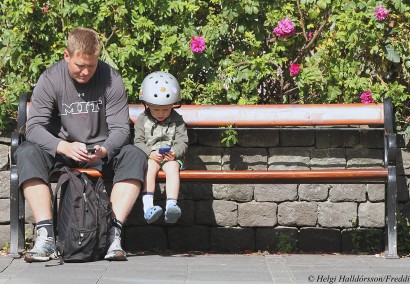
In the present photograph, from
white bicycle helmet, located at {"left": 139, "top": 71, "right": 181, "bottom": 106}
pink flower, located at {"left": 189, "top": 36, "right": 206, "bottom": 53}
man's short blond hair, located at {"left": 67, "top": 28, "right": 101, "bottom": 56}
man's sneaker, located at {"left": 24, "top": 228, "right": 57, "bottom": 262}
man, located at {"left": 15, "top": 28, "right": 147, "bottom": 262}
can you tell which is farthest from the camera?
pink flower, located at {"left": 189, "top": 36, "right": 206, "bottom": 53}

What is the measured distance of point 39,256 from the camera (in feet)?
21.1

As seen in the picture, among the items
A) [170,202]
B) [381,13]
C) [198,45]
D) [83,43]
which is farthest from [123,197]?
[381,13]

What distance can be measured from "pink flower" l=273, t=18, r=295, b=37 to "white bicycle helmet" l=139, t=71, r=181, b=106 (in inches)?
38.4

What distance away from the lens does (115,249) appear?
655 centimetres

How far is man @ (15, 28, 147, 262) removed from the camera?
6.59 m

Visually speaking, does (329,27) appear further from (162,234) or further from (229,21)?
(162,234)

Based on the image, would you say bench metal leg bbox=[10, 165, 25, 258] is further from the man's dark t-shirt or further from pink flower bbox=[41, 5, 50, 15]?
pink flower bbox=[41, 5, 50, 15]

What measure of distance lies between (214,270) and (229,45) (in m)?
2.24

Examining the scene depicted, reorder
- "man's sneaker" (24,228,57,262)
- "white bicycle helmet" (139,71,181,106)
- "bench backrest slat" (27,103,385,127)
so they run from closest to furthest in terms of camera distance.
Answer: "man's sneaker" (24,228,57,262), "white bicycle helmet" (139,71,181,106), "bench backrest slat" (27,103,385,127)

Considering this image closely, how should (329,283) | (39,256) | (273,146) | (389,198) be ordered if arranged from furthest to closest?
(273,146), (389,198), (39,256), (329,283)

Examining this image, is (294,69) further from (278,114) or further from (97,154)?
(97,154)

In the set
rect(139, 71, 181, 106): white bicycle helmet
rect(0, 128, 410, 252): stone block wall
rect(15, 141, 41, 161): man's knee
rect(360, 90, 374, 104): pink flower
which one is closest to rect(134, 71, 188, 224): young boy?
rect(139, 71, 181, 106): white bicycle helmet

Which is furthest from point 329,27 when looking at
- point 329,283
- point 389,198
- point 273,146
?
point 329,283

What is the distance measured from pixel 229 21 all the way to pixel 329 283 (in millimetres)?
2637
